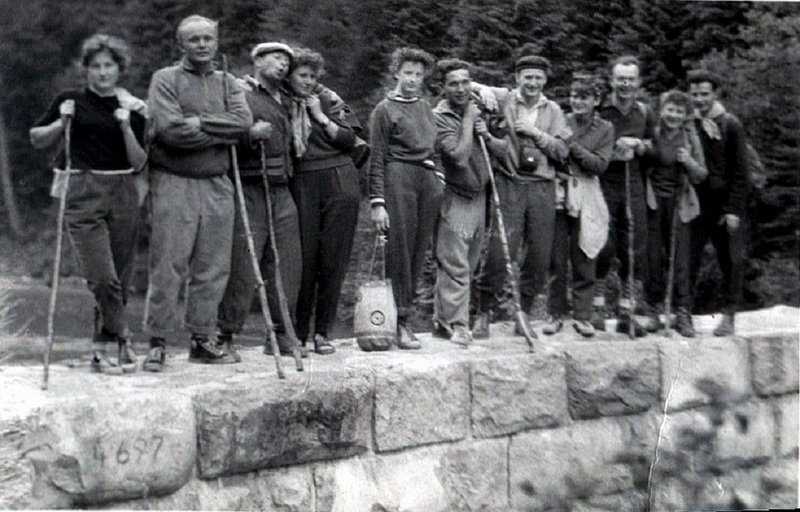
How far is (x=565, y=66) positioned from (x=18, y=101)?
2.77 metres

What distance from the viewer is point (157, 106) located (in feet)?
16.8

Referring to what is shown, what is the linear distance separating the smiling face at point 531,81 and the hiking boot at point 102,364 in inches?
98.3

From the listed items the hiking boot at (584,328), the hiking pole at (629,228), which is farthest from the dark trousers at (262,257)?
the hiking pole at (629,228)

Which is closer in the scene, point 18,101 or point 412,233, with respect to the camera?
point 18,101

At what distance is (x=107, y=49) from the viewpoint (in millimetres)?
5023

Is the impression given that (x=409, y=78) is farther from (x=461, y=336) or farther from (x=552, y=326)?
(x=552, y=326)

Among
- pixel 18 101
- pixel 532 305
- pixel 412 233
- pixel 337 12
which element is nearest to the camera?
pixel 18 101

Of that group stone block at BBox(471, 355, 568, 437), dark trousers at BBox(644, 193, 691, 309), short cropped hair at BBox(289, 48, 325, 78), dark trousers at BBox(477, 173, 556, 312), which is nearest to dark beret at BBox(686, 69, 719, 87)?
dark trousers at BBox(644, 193, 691, 309)

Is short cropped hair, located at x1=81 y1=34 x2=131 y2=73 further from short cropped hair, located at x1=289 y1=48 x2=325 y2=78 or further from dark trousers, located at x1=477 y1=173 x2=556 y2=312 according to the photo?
dark trousers, located at x1=477 y1=173 x2=556 y2=312

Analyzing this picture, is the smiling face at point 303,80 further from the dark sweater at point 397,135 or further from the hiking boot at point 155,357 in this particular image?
the hiking boot at point 155,357

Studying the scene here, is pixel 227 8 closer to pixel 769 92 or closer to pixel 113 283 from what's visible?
pixel 113 283

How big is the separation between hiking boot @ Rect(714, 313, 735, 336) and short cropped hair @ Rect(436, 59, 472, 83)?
6.92ft

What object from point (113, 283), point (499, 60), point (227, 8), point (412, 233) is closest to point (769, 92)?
point (499, 60)

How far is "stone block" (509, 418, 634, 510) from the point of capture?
237 inches
